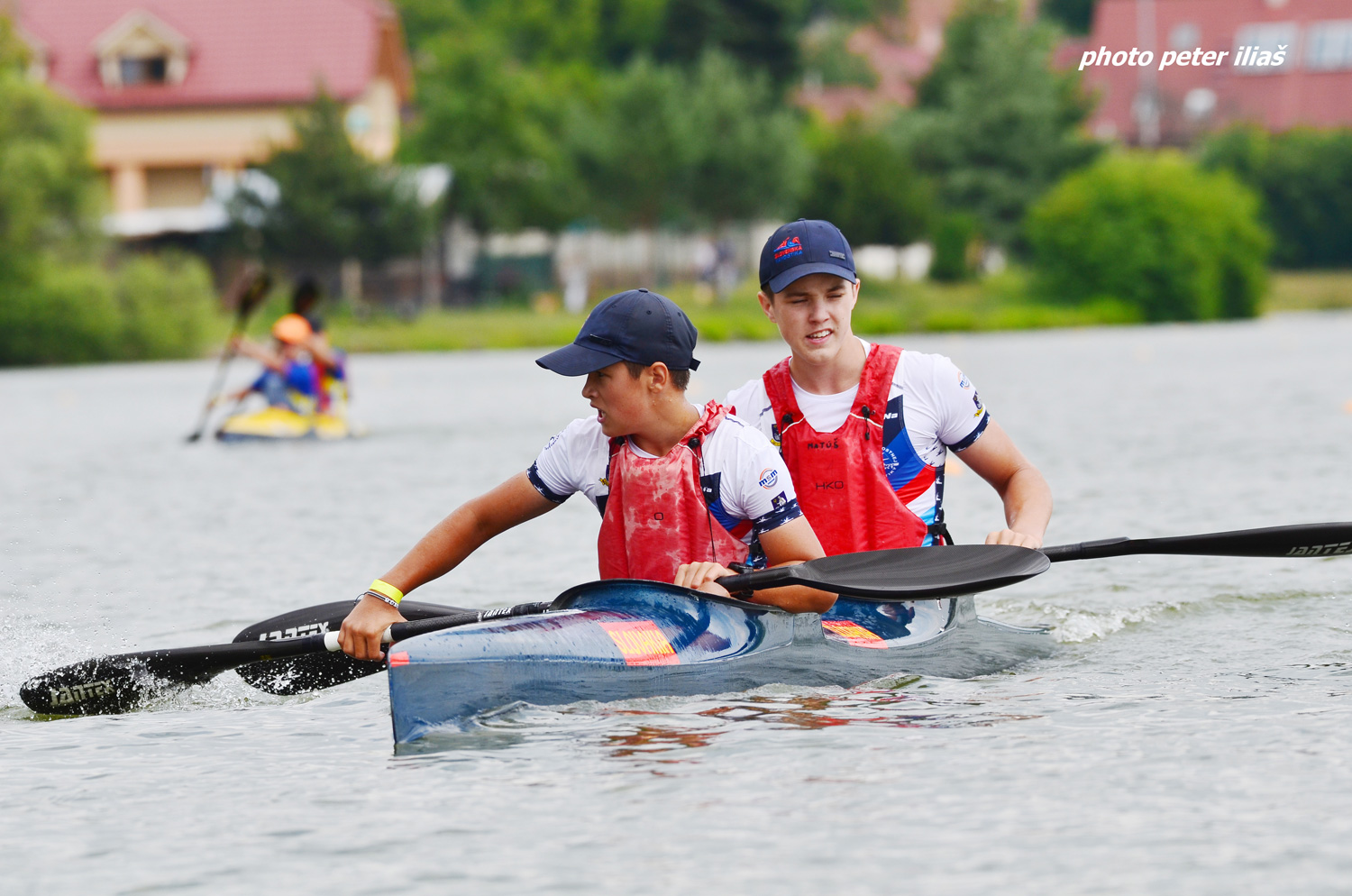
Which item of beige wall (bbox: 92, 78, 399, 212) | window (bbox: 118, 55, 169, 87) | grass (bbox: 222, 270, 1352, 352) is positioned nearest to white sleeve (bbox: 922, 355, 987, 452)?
grass (bbox: 222, 270, 1352, 352)

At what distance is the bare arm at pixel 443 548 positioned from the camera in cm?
540

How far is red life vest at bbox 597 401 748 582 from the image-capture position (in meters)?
5.36

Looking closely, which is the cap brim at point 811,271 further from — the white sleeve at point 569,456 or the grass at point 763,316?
the grass at point 763,316

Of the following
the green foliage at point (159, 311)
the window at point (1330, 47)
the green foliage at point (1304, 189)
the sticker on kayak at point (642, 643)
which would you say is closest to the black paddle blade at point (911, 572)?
the sticker on kayak at point (642, 643)

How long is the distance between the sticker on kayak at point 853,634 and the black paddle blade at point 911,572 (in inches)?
6.8

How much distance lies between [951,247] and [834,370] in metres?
39.0

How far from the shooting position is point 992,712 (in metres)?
5.59

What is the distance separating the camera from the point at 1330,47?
200 feet

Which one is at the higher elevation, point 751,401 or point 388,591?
point 751,401

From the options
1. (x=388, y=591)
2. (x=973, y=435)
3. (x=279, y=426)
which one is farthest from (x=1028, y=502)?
(x=279, y=426)

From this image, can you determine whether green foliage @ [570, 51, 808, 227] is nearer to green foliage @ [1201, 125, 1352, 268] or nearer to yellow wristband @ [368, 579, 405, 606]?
green foliage @ [1201, 125, 1352, 268]

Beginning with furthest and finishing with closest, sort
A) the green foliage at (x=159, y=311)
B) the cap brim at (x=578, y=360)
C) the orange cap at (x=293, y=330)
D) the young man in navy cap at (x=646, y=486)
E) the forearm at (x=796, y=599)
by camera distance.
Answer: the green foliage at (x=159, y=311)
the orange cap at (x=293, y=330)
the forearm at (x=796, y=599)
the young man in navy cap at (x=646, y=486)
the cap brim at (x=578, y=360)

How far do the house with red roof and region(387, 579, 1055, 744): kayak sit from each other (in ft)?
134

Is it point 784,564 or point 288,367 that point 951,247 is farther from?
point 784,564
